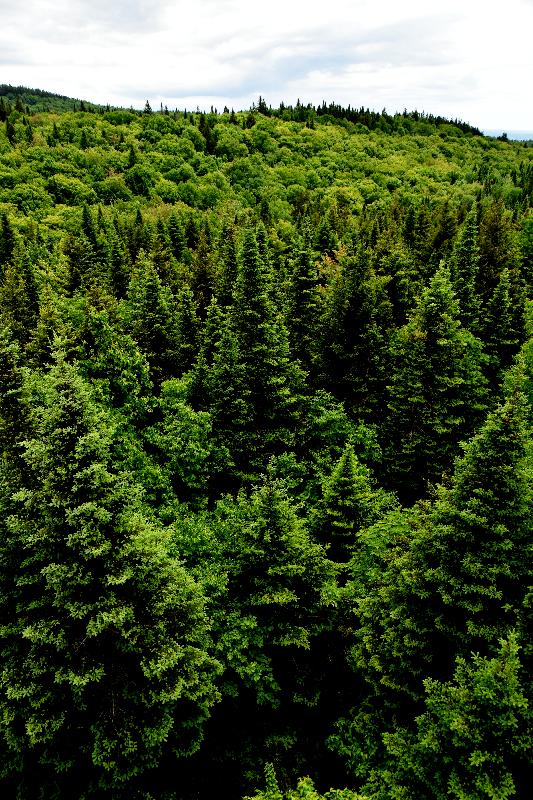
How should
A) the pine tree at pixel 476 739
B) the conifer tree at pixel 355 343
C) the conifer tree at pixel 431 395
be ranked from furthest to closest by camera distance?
the conifer tree at pixel 355 343 → the conifer tree at pixel 431 395 → the pine tree at pixel 476 739

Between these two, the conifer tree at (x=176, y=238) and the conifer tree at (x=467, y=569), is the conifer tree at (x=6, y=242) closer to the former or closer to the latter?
the conifer tree at (x=176, y=238)

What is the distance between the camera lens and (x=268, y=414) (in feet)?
80.6

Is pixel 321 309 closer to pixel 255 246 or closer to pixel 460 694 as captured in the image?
pixel 255 246

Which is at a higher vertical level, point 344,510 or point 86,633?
point 86,633

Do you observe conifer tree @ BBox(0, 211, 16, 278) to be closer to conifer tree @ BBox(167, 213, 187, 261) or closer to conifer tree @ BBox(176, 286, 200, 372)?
conifer tree @ BBox(167, 213, 187, 261)

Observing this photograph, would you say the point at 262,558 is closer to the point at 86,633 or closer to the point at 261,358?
the point at 86,633

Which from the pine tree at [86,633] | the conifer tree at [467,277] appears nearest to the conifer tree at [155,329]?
the pine tree at [86,633]

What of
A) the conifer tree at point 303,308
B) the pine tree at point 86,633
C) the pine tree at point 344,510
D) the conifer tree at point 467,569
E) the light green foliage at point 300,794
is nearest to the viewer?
the light green foliage at point 300,794

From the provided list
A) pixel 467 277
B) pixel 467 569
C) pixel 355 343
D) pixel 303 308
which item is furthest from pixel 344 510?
pixel 467 277

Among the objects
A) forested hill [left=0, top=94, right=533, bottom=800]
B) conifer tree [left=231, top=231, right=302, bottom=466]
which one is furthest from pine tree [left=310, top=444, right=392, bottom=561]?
conifer tree [left=231, top=231, right=302, bottom=466]

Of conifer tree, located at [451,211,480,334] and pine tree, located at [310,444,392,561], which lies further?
conifer tree, located at [451,211,480,334]

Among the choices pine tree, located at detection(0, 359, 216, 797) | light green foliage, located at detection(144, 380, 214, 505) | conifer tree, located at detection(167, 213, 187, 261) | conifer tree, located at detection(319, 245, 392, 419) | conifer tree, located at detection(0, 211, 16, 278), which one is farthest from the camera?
conifer tree, located at detection(167, 213, 187, 261)

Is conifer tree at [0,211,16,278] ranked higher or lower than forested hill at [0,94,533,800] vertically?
higher

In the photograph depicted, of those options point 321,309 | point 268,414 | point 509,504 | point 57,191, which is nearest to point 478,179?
point 57,191
